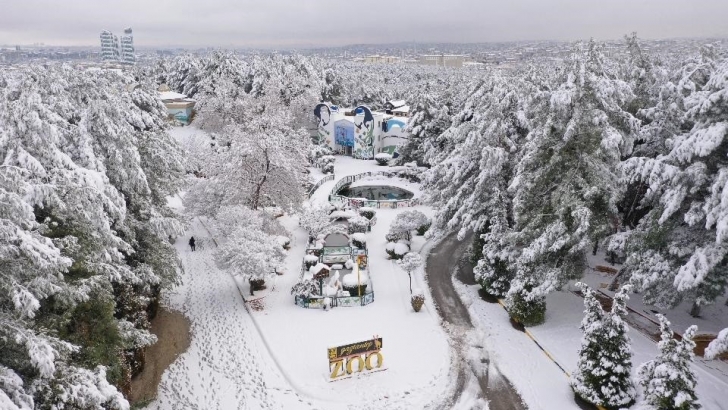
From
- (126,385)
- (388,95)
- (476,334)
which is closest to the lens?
(126,385)

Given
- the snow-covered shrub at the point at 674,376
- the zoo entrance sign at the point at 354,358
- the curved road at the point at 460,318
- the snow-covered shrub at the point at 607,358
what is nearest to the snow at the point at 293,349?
the zoo entrance sign at the point at 354,358

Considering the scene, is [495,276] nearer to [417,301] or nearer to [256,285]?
[417,301]

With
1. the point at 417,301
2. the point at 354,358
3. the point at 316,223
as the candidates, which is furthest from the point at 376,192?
the point at 354,358

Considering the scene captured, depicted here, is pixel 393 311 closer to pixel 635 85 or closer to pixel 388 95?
pixel 635 85

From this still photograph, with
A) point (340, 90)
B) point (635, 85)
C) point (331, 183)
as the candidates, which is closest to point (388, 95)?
point (340, 90)

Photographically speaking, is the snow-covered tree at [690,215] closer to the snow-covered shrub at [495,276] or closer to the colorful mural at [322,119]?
the snow-covered shrub at [495,276]

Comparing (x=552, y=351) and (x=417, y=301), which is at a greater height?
(x=417, y=301)

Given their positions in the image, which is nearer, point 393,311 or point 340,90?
point 393,311
